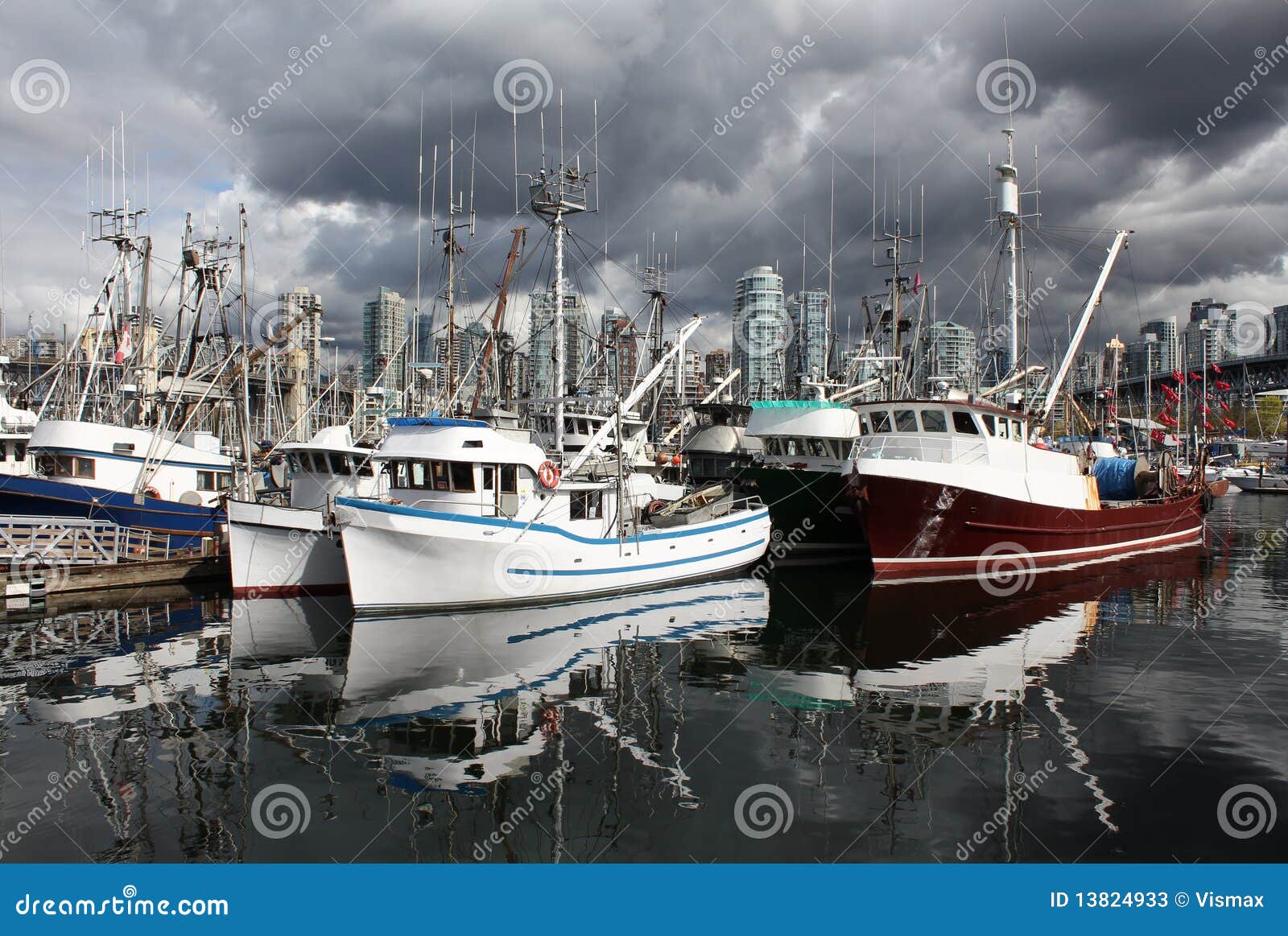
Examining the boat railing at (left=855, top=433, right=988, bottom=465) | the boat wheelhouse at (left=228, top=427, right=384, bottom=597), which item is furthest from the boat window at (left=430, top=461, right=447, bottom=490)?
the boat railing at (left=855, top=433, right=988, bottom=465)

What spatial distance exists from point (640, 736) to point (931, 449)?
1812 centimetres

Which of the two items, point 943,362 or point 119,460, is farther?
point 943,362

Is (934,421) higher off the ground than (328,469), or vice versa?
(934,421)

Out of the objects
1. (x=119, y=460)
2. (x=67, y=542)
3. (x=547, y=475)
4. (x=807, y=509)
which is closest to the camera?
(x=547, y=475)

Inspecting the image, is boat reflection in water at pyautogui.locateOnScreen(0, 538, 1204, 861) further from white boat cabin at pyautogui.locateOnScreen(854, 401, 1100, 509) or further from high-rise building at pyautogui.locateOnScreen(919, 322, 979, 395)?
high-rise building at pyautogui.locateOnScreen(919, 322, 979, 395)

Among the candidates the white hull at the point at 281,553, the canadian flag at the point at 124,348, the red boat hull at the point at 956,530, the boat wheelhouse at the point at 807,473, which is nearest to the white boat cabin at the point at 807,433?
the boat wheelhouse at the point at 807,473

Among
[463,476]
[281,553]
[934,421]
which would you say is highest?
[934,421]

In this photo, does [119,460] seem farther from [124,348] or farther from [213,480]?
[124,348]

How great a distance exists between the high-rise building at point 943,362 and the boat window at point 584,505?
551 inches

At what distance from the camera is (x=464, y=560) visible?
20422 mm

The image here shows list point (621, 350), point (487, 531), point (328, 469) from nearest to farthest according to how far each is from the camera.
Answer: point (487, 531), point (328, 469), point (621, 350)

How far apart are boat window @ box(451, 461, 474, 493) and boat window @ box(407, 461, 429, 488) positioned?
0.89 m

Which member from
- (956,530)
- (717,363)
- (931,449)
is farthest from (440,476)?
(717,363)
